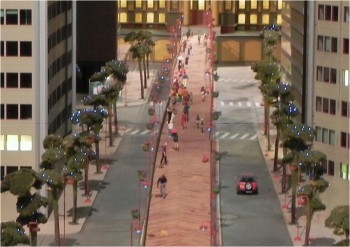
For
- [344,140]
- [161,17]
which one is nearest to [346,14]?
[344,140]

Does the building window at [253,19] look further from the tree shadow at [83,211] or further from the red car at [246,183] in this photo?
the tree shadow at [83,211]

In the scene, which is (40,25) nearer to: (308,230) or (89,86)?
(308,230)

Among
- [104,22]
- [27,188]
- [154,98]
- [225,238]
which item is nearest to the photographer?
[27,188]

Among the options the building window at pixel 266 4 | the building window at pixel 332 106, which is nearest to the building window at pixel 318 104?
the building window at pixel 332 106

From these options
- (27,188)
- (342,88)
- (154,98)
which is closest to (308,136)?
(342,88)

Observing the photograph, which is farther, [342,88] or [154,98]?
[154,98]

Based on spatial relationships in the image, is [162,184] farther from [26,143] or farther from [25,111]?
[25,111]
